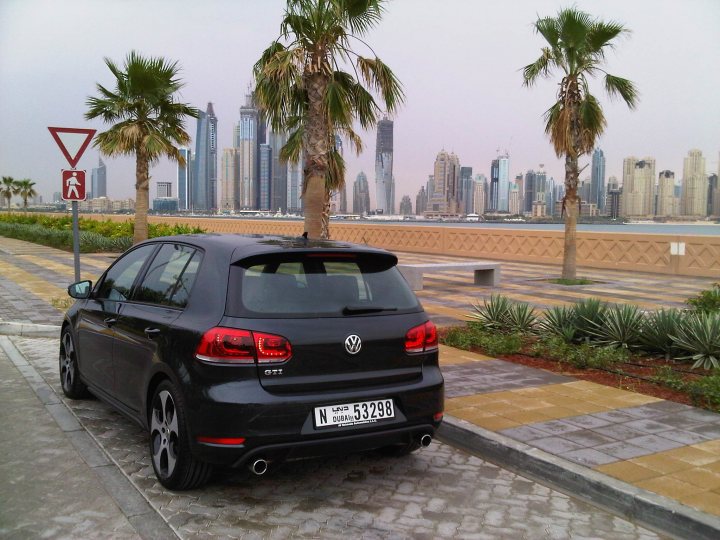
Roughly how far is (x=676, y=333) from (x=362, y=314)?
16.4 feet

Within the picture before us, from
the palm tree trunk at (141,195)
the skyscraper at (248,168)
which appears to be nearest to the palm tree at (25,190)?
the skyscraper at (248,168)

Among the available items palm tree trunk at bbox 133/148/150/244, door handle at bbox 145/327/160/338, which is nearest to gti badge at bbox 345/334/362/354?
door handle at bbox 145/327/160/338

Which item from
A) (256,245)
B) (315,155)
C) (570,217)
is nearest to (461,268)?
(570,217)

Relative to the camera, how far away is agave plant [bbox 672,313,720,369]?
7230mm

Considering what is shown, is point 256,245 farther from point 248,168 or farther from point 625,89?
point 248,168

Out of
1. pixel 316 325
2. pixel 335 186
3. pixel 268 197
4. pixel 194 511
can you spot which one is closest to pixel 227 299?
pixel 316 325

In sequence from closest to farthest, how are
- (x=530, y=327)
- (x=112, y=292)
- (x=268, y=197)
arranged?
(x=112, y=292) → (x=530, y=327) → (x=268, y=197)

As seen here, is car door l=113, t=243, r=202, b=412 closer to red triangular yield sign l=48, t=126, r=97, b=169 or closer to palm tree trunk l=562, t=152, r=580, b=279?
red triangular yield sign l=48, t=126, r=97, b=169

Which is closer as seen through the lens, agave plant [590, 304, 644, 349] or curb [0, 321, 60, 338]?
agave plant [590, 304, 644, 349]

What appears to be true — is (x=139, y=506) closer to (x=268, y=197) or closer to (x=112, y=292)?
(x=112, y=292)

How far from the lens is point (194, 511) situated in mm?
3947

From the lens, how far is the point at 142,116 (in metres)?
23.2

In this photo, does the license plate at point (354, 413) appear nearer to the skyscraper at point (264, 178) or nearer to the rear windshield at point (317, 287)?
the rear windshield at point (317, 287)

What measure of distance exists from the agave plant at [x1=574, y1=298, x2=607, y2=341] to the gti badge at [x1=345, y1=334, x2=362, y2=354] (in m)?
5.30
